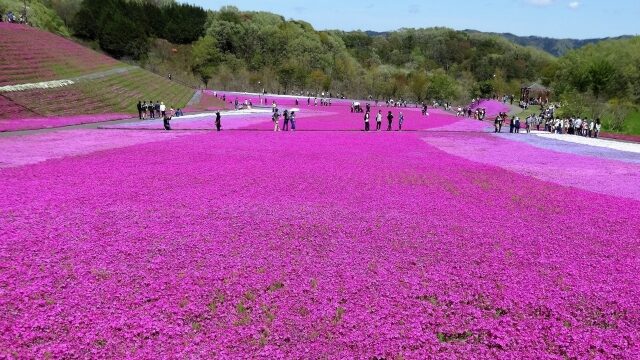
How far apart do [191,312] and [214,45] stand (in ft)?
453

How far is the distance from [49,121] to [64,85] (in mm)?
Answer: 16143

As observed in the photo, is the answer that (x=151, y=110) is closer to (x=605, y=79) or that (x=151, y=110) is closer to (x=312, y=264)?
(x=312, y=264)

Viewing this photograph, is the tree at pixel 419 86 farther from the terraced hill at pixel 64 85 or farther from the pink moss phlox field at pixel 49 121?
the pink moss phlox field at pixel 49 121

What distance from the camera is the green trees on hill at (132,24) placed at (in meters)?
124

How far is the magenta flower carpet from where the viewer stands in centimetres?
764

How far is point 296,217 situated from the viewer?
14352 mm

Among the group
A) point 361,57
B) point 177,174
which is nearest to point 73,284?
point 177,174

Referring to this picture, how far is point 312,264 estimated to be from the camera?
10688 mm

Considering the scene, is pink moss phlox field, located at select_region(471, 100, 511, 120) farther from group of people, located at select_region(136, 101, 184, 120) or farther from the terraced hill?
group of people, located at select_region(136, 101, 184, 120)

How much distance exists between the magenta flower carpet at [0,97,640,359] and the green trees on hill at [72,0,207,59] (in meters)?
113

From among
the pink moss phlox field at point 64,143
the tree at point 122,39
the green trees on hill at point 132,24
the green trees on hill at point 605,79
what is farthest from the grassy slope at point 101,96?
the green trees on hill at point 605,79

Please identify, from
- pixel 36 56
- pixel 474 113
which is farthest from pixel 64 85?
pixel 474 113

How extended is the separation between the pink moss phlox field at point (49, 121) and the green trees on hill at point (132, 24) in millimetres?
82076

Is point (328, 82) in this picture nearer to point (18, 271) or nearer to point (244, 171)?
point (244, 171)
